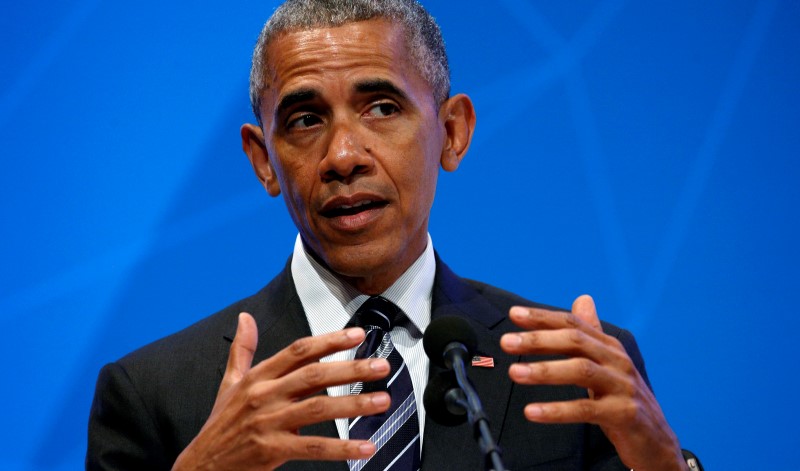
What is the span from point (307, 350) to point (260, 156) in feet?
3.09

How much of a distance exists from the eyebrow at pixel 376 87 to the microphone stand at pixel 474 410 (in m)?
0.77

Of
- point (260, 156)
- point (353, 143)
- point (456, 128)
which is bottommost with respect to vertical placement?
point (353, 143)

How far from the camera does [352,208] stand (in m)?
2.05

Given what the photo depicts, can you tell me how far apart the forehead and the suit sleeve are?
0.71m

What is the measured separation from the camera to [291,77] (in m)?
2.13

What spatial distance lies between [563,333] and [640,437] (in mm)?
274

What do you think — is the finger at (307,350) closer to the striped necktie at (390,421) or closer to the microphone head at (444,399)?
the microphone head at (444,399)

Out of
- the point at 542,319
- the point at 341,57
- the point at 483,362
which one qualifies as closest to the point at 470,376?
the point at 483,362

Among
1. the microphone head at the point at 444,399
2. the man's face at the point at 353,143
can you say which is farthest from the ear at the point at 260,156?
the microphone head at the point at 444,399

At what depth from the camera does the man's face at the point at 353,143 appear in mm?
2041

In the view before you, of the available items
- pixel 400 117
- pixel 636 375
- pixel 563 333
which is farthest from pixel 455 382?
pixel 400 117

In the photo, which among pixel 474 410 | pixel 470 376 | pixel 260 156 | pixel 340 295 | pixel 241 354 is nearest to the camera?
pixel 474 410

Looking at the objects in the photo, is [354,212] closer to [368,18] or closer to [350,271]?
[350,271]

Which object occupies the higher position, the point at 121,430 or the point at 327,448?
the point at 121,430
